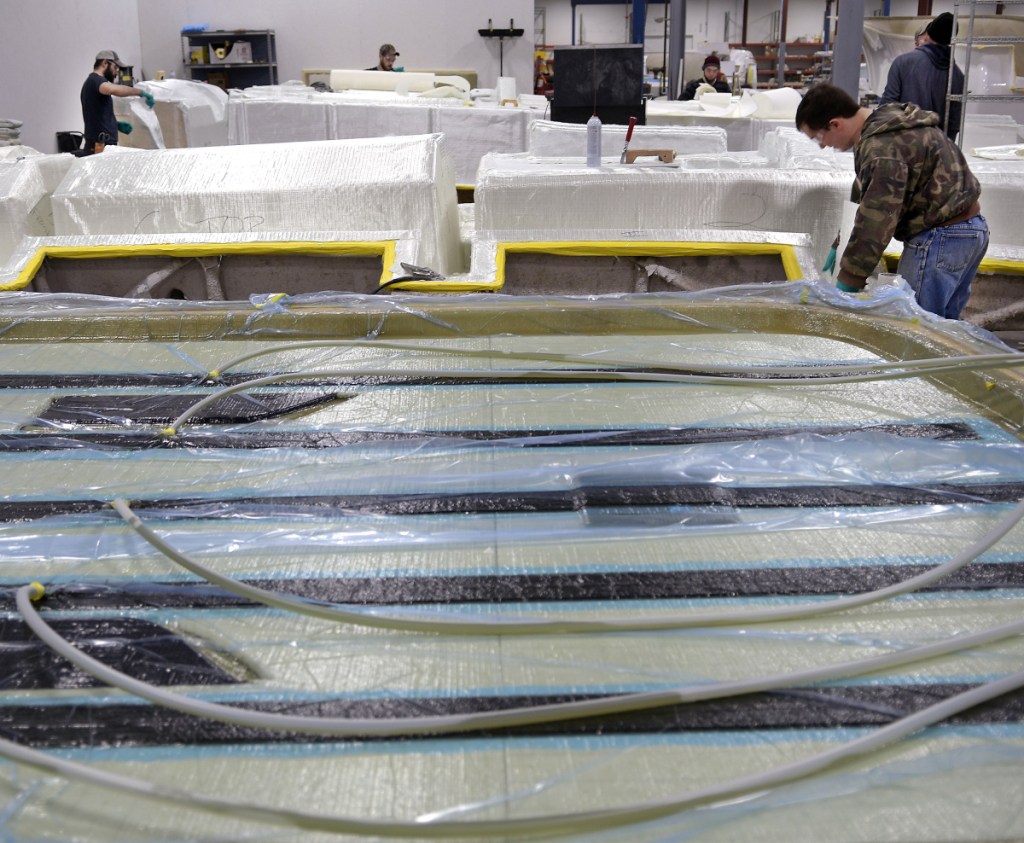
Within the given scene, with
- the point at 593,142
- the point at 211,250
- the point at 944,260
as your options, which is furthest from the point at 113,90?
the point at 944,260

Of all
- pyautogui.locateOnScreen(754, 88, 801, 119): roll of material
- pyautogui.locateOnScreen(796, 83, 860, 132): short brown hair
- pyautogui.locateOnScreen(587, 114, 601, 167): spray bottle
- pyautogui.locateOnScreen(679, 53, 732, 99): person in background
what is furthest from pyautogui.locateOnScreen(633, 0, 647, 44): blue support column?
pyautogui.locateOnScreen(796, 83, 860, 132): short brown hair

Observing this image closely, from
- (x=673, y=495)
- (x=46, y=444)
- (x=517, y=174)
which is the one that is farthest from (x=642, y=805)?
(x=517, y=174)

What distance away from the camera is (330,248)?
12.5 feet

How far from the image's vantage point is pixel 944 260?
11.7 feet

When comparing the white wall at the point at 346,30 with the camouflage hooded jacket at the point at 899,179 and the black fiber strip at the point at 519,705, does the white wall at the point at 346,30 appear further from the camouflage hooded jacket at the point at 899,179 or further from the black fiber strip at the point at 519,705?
the black fiber strip at the point at 519,705

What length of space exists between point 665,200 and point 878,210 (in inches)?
43.4

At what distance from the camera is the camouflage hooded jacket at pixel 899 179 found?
3332mm

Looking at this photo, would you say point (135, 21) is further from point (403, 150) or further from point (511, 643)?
point (511, 643)

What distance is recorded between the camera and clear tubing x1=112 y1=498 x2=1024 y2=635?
1.25 metres

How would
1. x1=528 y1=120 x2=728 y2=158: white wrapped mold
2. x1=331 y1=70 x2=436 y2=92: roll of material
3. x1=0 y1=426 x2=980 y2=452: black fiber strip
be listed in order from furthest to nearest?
1. x1=331 y1=70 x2=436 y2=92: roll of material
2. x1=528 y1=120 x2=728 y2=158: white wrapped mold
3. x1=0 y1=426 x2=980 y2=452: black fiber strip

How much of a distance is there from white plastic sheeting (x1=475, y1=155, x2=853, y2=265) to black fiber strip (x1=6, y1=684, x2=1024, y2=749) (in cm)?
329

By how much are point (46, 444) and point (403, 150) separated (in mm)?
2797

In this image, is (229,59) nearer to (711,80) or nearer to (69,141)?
(69,141)

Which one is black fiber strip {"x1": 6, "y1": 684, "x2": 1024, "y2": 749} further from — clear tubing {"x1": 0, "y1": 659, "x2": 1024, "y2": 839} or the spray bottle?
the spray bottle
